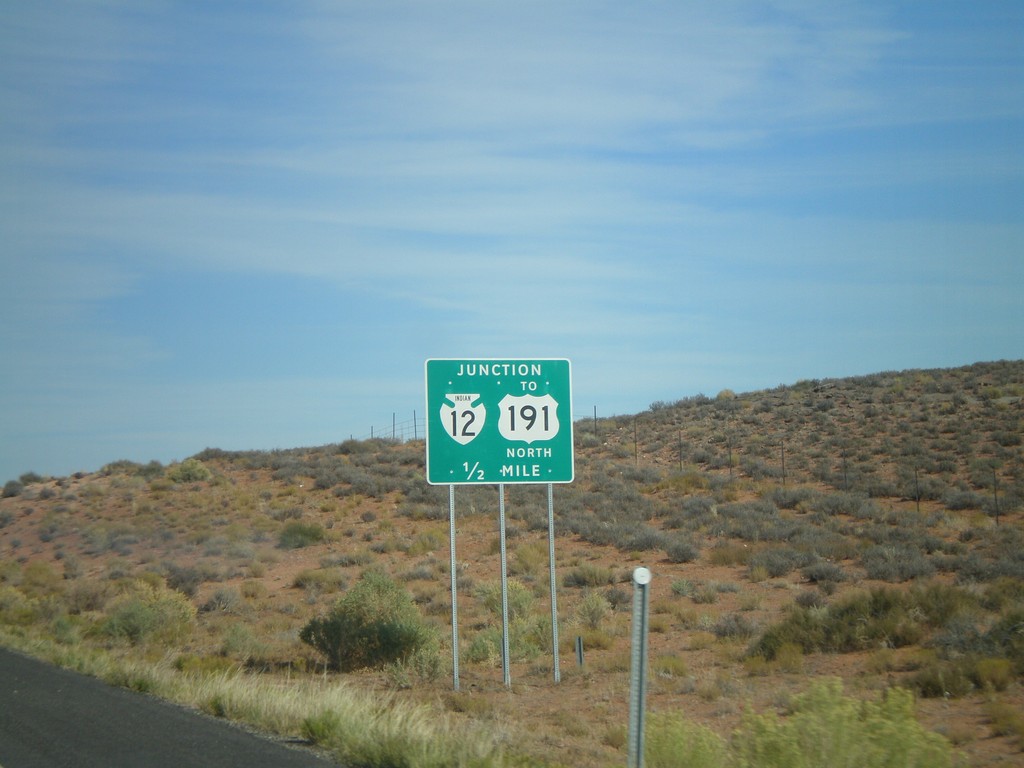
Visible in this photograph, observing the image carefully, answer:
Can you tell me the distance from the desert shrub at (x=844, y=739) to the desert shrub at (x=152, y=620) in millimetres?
16617

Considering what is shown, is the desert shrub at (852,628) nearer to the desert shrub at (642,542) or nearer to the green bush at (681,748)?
the green bush at (681,748)

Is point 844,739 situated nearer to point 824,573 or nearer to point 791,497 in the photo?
point 824,573

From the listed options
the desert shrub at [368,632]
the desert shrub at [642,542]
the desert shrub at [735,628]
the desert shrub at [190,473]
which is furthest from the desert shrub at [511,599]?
the desert shrub at [190,473]

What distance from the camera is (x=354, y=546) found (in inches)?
1382

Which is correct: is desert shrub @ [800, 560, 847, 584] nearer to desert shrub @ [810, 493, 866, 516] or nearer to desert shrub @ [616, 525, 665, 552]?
desert shrub @ [616, 525, 665, 552]

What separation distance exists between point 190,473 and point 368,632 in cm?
3866

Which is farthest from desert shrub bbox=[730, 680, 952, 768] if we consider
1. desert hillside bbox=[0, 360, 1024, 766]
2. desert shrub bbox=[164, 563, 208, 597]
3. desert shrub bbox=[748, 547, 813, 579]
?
desert shrub bbox=[164, 563, 208, 597]

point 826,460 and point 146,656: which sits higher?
point 826,460

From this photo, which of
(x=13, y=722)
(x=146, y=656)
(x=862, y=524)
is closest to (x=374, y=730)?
(x=13, y=722)

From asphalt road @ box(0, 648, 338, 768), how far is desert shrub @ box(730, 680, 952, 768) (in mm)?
4119

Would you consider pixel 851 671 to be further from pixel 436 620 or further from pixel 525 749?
pixel 436 620

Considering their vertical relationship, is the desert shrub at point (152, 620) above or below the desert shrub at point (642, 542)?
below

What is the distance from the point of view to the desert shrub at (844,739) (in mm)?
7203

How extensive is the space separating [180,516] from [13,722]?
34.3 metres
